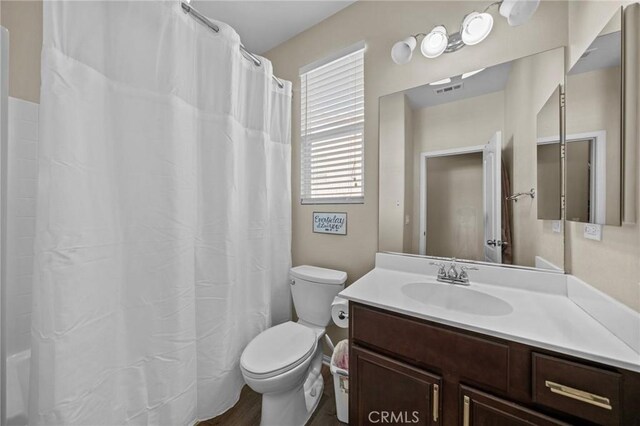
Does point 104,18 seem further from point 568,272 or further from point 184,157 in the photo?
point 568,272

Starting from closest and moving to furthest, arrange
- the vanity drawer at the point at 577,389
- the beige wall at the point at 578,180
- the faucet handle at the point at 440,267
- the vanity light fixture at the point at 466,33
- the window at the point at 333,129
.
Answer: the vanity drawer at the point at 577,389, the beige wall at the point at 578,180, the vanity light fixture at the point at 466,33, the faucet handle at the point at 440,267, the window at the point at 333,129

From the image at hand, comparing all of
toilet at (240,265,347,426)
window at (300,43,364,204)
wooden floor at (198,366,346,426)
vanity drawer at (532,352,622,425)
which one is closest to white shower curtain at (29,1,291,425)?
wooden floor at (198,366,346,426)

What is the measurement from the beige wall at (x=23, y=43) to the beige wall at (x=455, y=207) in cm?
213

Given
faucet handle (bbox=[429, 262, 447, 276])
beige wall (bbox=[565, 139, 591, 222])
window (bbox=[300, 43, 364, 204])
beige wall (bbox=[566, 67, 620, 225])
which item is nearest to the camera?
beige wall (bbox=[566, 67, 620, 225])

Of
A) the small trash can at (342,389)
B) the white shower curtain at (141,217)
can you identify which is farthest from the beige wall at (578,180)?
the white shower curtain at (141,217)

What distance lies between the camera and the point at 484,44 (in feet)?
4.15

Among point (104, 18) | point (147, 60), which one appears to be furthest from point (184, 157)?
point (104, 18)

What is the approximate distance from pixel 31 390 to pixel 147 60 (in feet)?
4.24

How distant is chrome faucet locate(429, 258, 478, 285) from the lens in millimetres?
1228

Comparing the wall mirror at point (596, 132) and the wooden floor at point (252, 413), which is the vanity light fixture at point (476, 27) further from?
the wooden floor at point (252, 413)

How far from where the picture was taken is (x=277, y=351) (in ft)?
4.25

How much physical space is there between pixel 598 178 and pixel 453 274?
0.67 metres

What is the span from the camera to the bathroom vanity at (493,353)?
0.68 metres

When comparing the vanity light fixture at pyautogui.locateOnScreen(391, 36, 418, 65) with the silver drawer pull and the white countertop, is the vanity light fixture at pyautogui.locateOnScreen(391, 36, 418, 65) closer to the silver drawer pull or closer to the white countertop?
the white countertop
